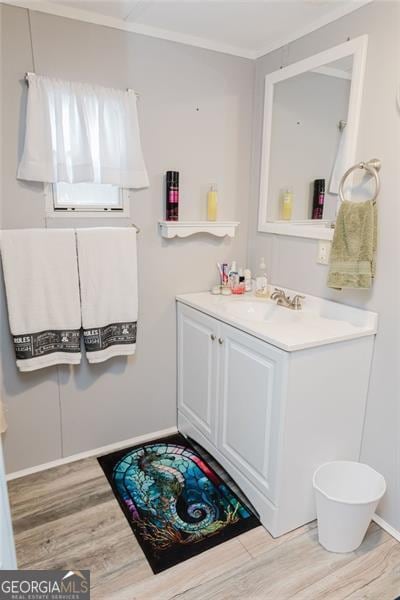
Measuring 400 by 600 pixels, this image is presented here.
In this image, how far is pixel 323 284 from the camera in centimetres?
204

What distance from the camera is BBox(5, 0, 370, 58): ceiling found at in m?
1.75

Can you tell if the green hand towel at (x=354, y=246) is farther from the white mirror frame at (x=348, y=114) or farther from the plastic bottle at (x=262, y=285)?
the plastic bottle at (x=262, y=285)

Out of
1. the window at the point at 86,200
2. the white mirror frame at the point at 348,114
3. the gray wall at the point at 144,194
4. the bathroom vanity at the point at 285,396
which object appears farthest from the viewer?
the window at the point at 86,200

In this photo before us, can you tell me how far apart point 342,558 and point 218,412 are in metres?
0.81

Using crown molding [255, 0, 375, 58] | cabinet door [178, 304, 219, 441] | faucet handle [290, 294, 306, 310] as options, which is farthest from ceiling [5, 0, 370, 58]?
cabinet door [178, 304, 219, 441]

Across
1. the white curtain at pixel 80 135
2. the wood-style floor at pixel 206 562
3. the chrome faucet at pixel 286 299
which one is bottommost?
the wood-style floor at pixel 206 562

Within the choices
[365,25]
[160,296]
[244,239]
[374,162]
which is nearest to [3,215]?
[160,296]

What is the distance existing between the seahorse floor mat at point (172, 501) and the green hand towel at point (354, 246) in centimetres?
117

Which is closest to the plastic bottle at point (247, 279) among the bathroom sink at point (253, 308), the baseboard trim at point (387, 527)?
the bathroom sink at point (253, 308)

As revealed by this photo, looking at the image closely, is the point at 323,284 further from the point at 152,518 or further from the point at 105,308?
the point at 152,518

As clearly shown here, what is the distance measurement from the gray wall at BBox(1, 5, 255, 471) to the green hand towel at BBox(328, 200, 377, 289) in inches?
32.5

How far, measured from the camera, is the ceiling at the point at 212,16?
1.75 meters

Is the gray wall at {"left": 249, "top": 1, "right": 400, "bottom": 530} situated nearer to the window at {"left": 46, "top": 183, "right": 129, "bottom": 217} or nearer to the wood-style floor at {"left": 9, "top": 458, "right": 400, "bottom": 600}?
the wood-style floor at {"left": 9, "top": 458, "right": 400, "bottom": 600}

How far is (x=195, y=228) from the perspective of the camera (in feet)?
7.41
